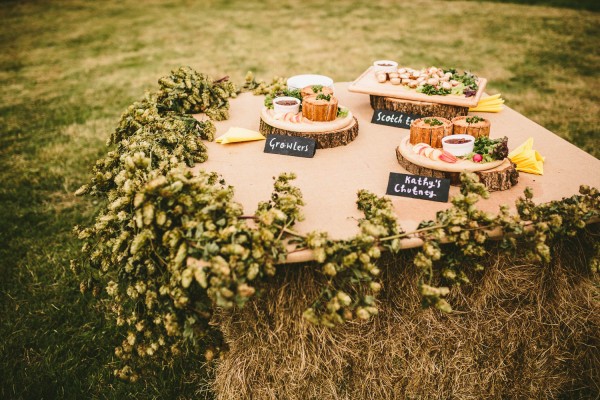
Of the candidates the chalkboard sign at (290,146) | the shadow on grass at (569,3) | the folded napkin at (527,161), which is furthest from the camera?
the shadow on grass at (569,3)

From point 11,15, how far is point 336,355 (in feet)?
34.1

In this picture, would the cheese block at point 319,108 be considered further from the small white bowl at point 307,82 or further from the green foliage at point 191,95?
the green foliage at point 191,95

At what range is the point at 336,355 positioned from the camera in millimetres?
1859

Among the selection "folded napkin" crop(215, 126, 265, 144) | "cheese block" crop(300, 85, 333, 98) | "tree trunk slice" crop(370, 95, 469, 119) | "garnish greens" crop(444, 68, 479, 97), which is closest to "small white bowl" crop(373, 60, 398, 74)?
"tree trunk slice" crop(370, 95, 469, 119)

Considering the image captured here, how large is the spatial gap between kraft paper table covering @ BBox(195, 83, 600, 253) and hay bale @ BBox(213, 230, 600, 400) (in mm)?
225

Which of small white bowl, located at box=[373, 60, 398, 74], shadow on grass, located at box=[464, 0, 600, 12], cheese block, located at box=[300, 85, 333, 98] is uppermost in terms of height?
small white bowl, located at box=[373, 60, 398, 74]

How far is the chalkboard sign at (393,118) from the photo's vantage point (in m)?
2.46

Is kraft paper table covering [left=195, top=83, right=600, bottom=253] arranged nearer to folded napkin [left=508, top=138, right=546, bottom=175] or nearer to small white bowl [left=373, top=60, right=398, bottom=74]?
folded napkin [left=508, top=138, right=546, bottom=175]

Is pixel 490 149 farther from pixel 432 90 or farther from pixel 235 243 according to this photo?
pixel 235 243

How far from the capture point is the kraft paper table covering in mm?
Answer: 1685

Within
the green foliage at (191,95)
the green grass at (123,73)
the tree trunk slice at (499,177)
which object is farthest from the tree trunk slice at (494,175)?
the green grass at (123,73)

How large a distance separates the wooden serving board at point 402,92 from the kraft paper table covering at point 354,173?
6.9 inches

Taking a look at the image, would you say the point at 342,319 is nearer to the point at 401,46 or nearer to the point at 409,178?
the point at 409,178

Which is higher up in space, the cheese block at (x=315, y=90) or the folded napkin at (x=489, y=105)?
the cheese block at (x=315, y=90)
